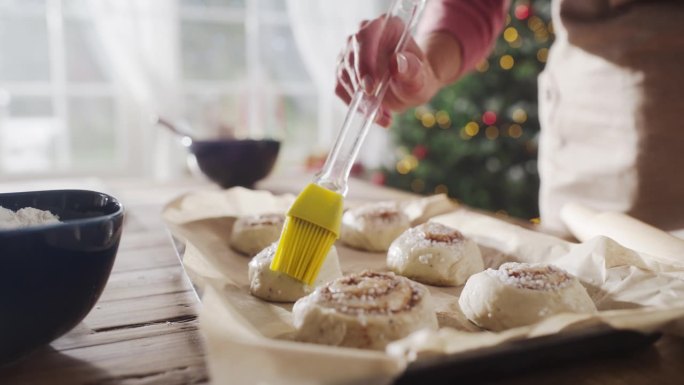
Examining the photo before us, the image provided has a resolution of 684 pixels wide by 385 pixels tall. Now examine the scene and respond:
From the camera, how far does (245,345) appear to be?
57cm

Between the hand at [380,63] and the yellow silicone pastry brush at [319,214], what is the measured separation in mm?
143

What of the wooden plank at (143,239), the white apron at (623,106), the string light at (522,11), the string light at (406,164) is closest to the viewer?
the wooden plank at (143,239)

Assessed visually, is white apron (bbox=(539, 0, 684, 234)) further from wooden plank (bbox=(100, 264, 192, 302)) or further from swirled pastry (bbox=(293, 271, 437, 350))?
wooden plank (bbox=(100, 264, 192, 302))

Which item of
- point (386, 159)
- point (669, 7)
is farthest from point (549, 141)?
point (386, 159)

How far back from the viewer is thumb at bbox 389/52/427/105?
1.10 metres

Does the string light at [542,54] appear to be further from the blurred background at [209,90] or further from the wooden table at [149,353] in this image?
the wooden table at [149,353]

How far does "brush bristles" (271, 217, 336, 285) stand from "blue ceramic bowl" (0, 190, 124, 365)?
26 cm

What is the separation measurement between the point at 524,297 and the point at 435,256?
0.26 meters

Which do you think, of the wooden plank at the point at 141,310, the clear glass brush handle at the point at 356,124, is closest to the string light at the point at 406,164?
the clear glass brush handle at the point at 356,124

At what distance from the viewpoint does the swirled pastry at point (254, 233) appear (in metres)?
1.23

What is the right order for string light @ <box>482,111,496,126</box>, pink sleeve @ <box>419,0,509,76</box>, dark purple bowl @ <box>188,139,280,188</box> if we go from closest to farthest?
pink sleeve @ <box>419,0,509,76</box>, dark purple bowl @ <box>188,139,280,188</box>, string light @ <box>482,111,496,126</box>

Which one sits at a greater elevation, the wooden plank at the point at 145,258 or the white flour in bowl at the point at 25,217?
the white flour in bowl at the point at 25,217

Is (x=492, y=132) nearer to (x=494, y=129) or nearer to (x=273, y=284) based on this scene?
(x=494, y=129)

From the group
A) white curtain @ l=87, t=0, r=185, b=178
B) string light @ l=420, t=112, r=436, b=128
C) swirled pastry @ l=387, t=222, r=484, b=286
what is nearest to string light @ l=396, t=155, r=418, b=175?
string light @ l=420, t=112, r=436, b=128
